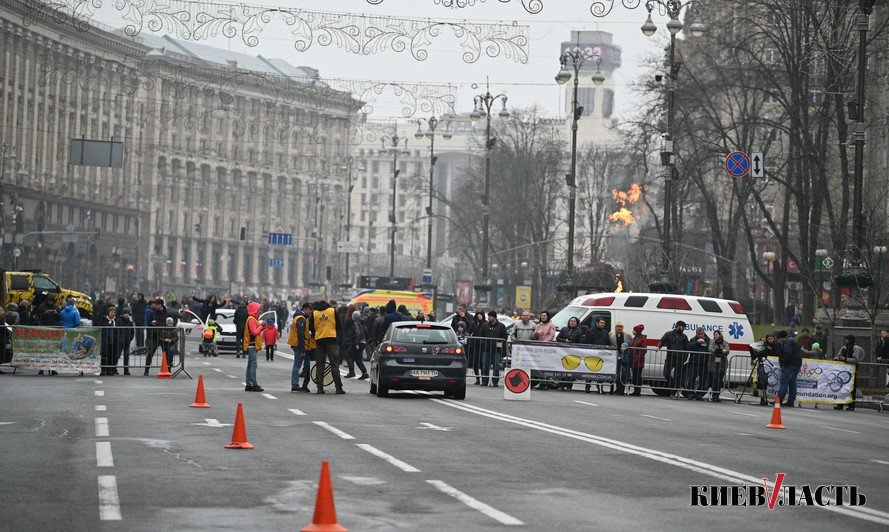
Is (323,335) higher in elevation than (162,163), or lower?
lower

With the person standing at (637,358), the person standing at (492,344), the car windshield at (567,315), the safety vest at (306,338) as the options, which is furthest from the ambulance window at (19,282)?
the safety vest at (306,338)

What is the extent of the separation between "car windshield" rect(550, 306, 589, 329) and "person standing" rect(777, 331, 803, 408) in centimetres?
600

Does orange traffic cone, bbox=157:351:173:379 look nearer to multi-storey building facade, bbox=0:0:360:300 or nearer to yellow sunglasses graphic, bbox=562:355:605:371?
yellow sunglasses graphic, bbox=562:355:605:371

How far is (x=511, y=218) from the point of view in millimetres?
96750

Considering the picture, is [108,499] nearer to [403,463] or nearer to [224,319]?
[403,463]

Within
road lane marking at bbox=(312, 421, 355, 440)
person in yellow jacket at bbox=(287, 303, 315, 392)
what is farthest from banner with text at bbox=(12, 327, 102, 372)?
road lane marking at bbox=(312, 421, 355, 440)

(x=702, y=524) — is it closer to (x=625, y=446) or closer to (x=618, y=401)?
(x=625, y=446)

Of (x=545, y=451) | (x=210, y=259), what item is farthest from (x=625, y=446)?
(x=210, y=259)

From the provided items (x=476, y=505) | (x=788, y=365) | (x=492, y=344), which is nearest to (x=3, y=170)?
(x=492, y=344)

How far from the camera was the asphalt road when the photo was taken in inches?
474

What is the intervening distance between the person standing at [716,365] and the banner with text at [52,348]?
43.7 ft

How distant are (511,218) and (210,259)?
60327 mm

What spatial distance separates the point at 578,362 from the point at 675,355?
2144 mm

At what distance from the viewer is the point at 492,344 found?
36.2 meters
